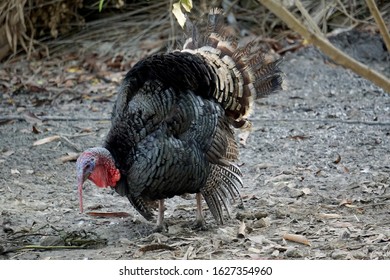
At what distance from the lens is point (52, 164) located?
5.16m

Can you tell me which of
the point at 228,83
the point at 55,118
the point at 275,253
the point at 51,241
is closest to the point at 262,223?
the point at 275,253

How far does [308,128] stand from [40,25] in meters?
3.35

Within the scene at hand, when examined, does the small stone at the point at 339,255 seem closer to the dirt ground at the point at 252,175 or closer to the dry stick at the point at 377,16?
the dirt ground at the point at 252,175

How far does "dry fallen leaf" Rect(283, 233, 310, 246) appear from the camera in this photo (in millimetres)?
3748

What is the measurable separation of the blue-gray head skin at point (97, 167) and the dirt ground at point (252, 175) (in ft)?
1.04

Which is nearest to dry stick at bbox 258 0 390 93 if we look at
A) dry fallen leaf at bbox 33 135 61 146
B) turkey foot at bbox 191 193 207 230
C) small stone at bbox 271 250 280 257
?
small stone at bbox 271 250 280 257

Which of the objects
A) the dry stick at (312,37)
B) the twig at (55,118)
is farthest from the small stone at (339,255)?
the twig at (55,118)

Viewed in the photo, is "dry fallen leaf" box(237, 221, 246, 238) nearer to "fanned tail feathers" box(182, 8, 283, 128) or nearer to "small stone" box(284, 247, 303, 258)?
"small stone" box(284, 247, 303, 258)

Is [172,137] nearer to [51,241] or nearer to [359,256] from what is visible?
[51,241]

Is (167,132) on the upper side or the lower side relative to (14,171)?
upper

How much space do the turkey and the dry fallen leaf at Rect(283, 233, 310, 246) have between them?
0.38 meters

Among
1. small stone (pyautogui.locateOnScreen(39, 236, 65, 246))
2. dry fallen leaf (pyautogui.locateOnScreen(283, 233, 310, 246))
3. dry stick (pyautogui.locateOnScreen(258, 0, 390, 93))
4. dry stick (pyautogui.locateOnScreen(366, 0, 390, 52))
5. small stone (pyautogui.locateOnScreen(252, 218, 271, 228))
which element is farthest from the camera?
small stone (pyautogui.locateOnScreen(252, 218, 271, 228))

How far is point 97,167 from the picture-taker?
3787 mm

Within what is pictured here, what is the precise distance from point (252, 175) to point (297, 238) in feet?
3.93
